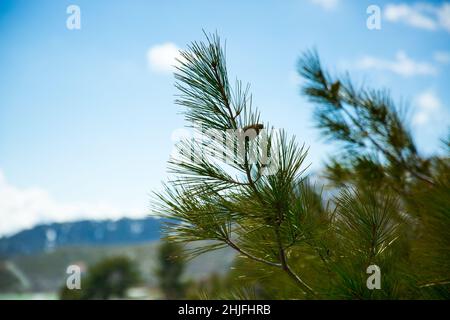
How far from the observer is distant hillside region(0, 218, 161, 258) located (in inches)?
6845

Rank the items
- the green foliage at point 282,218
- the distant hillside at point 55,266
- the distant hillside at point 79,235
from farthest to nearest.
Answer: the distant hillside at point 79,235 → the distant hillside at point 55,266 → the green foliage at point 282,218

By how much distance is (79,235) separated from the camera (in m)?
191

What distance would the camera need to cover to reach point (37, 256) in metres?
136

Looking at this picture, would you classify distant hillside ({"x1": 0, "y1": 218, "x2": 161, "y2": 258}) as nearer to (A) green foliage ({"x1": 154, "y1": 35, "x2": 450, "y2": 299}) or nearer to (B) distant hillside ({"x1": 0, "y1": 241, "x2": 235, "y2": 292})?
(B) distant hillside ({"x1": 0, "y1": 241, "x2": 235, "y2": 292})

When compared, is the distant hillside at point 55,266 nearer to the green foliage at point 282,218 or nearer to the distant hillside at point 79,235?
the distant hillside at point 79,235

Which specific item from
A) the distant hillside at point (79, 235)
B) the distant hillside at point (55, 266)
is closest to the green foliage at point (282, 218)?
the distant hillside at point (55, 266)

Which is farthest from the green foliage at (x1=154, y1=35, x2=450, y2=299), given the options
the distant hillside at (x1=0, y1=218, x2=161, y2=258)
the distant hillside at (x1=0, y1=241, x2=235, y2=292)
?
the distant hillside at (x1=0, y1=218, x2=161, y2=258)

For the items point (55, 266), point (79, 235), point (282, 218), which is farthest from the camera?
point (79, 235)

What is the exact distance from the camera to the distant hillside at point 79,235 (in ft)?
570

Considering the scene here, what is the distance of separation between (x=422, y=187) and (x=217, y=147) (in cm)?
129

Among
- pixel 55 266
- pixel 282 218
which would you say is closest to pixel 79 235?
pixel 55 266

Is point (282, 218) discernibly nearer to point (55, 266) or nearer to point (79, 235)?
point (55, 266)

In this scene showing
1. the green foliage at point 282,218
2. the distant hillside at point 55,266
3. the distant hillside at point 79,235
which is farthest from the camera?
the distant hillside at point 79,235
